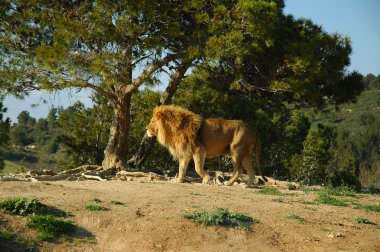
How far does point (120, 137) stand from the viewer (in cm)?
1647

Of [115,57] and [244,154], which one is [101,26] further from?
[244,154]

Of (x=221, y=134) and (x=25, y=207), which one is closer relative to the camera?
(x=25, y=207)

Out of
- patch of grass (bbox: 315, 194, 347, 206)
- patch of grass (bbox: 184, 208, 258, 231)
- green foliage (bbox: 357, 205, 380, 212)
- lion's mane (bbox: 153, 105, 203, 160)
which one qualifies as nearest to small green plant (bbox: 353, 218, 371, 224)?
green foliage (bbox: 357, 205, 380, 212)

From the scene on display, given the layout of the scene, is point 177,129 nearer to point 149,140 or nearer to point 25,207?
point 149,140

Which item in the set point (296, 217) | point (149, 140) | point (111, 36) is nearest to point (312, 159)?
point (149, 140)

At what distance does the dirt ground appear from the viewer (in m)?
7.89

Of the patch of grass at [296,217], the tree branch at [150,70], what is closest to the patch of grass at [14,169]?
the tree branch at [150,70]

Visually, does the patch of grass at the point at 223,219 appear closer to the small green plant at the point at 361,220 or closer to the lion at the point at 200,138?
the small green plant at the point at 361,220

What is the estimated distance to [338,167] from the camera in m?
41.9

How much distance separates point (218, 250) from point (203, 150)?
19.6 ft

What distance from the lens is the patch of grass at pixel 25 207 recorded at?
827 centimetres

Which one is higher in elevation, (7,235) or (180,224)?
(180,224)

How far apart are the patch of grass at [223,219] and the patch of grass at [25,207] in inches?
85.0

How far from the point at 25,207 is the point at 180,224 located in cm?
244
